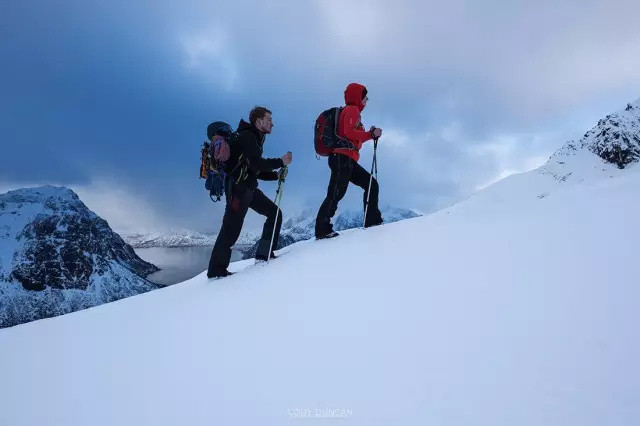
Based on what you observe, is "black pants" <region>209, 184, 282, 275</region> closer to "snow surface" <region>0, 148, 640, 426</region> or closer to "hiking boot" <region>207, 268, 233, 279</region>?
"hiking boot" <region>207, 268, 233, 279</region>

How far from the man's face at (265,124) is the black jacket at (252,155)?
0.08 meters

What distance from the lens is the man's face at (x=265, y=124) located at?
255 inches

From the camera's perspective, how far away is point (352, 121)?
22.5 feet

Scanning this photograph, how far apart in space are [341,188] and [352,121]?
54.7 inches

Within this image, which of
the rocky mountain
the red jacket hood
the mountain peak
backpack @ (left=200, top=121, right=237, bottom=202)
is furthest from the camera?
the rocky mountain

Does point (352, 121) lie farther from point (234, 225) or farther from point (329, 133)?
point (234, 225)

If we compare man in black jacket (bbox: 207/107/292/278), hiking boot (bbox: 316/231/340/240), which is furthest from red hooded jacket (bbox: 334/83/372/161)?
hiking boot (bbox: 316/231/340/240)

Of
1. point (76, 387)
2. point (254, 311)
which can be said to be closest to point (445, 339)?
point (254, 311)

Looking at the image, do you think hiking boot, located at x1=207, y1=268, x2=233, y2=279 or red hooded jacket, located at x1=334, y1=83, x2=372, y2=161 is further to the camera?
red hooded jacket, located at x1=334, y1=83, x2=372, y2=161

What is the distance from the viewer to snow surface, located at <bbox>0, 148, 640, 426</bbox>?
177 cm

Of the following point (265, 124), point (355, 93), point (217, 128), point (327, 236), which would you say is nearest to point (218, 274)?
point (327, 236)

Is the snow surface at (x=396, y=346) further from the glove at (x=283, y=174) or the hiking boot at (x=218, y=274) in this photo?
the glove at (x=283, y=174)

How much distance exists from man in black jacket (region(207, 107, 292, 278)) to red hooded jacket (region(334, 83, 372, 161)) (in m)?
1.21

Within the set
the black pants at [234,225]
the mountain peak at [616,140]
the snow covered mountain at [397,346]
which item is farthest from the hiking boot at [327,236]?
the mountain peak at [616,140]
